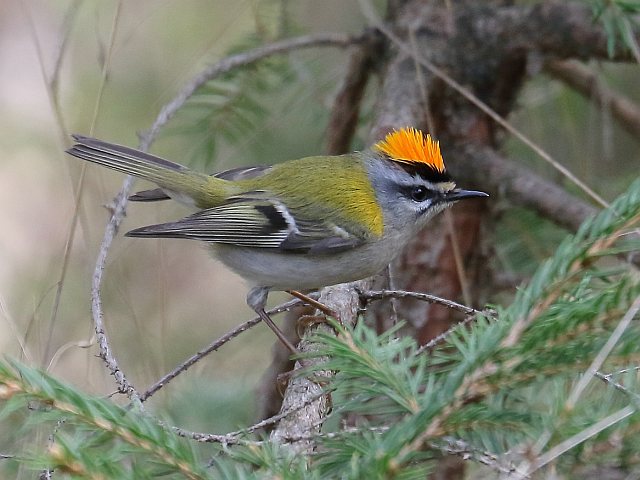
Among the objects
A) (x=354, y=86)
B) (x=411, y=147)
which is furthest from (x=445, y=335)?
(x=354, y=86)

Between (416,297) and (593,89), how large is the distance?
54.2 inches

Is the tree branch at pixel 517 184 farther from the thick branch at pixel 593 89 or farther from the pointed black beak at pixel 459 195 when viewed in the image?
the thick branch at pixel 593 89

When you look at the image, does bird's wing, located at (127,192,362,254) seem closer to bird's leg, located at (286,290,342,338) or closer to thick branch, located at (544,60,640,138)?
bird's leg, located at (286,290,342,338)

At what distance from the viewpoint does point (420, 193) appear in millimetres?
2500

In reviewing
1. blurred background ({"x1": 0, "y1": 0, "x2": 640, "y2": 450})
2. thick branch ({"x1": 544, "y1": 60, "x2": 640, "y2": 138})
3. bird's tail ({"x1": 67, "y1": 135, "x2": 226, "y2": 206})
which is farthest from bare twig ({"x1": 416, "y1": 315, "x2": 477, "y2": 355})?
thick branch ({"x1": 544, "y1": 60, "x2": 640, "y2": 138})

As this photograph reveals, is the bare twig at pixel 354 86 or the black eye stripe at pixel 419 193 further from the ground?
the bare twig at pixel 354 86

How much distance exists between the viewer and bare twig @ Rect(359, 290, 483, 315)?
5.32ft

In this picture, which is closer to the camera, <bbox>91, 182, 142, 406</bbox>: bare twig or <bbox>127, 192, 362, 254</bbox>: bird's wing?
<bbox>91, 182, 142, 406</bbox>: bare twig

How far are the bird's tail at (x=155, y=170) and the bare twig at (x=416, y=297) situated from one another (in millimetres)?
674

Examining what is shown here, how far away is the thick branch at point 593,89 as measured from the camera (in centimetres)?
276

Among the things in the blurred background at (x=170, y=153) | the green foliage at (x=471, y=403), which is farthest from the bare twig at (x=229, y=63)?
the green foliage at (x=471, y=403)

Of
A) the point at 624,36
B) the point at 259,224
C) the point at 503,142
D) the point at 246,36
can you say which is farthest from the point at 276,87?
the point at 624,36

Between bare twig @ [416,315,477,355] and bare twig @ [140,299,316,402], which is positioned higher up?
bare twig @ [140,299,316,402]

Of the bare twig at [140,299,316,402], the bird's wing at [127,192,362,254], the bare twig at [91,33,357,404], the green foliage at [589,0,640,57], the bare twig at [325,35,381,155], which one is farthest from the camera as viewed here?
the bare twig at [325,35,381,155]
